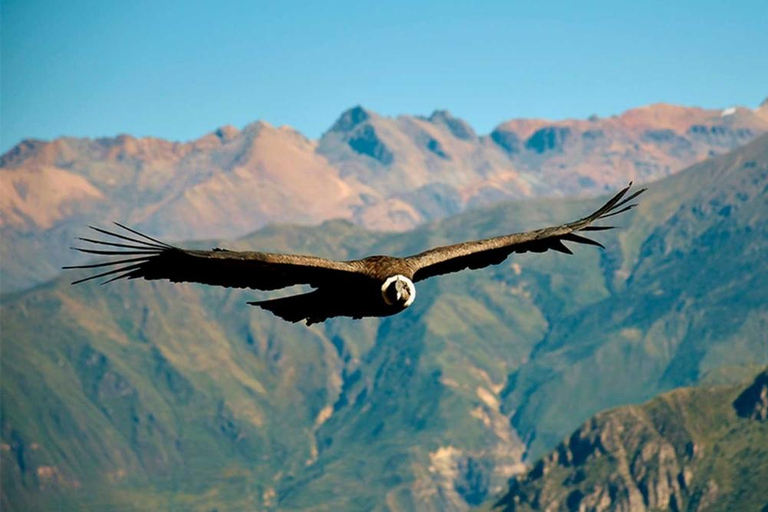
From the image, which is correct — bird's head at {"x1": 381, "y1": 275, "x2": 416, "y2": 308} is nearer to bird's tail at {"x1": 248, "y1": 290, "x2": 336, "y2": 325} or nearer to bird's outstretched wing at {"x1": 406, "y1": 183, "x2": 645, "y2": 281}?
bird's outstretched wing at {"x1": 406, "y1": 183, "x2": 645, "y2": 281}

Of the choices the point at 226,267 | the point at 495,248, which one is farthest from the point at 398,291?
the point at 495,248

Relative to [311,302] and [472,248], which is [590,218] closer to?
[472,248]

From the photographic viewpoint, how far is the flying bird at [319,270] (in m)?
41.5

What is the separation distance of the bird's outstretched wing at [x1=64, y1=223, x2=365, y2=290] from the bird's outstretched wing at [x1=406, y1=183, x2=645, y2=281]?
10.8 feet

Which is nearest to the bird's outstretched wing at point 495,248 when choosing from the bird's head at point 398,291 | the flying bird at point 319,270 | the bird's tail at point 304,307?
the flying bird at point 319,270

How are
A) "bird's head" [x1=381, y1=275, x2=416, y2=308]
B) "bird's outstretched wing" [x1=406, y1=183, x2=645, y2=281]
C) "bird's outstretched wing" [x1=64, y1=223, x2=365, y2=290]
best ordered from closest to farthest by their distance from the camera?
1. "bird's outstretched wing" [x1=64, y1=223, x2=365, y2=290]
2. "bird's head" [x1=381, y1=275, x2=416, y2=308]
3. "bird's outstretched wing" [x1=406, y1=183, x2=645, y2=281]

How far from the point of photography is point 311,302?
46.8m

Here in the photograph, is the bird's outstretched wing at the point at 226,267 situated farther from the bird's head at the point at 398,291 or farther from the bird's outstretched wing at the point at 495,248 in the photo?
the bird's outstretched wing at the point at 495,248

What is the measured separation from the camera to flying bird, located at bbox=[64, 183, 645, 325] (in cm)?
4150

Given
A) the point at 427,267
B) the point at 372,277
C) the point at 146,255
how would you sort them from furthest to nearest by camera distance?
the point at 427,267
the point at 372,277
the point at 146,255

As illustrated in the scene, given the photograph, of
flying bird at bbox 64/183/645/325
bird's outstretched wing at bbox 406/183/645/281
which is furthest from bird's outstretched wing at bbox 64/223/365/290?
bird's outstretched wing at bbox 406/183/645/281

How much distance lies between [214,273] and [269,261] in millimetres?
1896

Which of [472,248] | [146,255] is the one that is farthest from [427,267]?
[146,255]

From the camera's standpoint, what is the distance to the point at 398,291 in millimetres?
42438
